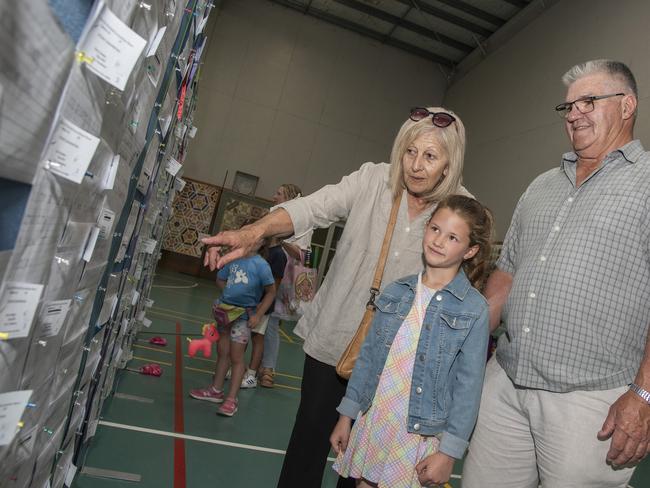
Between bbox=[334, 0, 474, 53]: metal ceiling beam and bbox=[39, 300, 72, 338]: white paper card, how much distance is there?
50.3 ft

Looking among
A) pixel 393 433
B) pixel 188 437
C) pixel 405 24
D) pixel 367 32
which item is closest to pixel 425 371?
pixel 393 433

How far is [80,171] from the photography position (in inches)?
34.5

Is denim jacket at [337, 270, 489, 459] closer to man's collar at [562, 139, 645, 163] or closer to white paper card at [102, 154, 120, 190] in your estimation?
man's collar at [562, 139, 645, 163]

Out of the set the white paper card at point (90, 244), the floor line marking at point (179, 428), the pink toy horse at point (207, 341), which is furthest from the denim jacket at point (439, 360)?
the pink toy horse at point (207, 341)

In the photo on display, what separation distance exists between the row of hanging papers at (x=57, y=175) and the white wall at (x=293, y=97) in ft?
46.0

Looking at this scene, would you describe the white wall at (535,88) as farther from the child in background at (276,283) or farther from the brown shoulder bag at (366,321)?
the brown shoulder bag at (366,321)

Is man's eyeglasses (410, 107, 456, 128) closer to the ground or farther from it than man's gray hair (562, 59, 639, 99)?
closer to the ground

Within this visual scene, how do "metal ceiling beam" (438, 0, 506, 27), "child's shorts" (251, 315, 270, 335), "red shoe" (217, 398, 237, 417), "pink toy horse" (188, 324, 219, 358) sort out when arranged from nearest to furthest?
"red shoe" (217, 398, 237, 417) → "pink toy horse" (188, 324, 219, 358) → "child's shorts" (251, 315, 270, 335) → "metal ceiling beam" (438, 0, 506, 27)

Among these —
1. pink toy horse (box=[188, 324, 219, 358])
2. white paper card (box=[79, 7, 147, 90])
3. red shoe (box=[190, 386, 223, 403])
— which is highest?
white paper card (box=[79, 7, 147, 90])

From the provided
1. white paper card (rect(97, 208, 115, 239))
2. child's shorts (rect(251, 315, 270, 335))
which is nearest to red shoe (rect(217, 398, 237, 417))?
child's shorts (rect(251, 315, 270, 335))

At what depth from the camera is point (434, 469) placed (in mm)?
1727

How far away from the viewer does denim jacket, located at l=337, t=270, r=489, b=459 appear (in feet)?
5.76

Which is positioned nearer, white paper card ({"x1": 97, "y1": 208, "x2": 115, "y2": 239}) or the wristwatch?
white paper card ({"x1": 97, "y1": 208, "x2": 115, "y2": 239})

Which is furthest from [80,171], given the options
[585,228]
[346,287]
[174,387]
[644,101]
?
[644,101]
